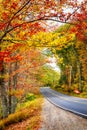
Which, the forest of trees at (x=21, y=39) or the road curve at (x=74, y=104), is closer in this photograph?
the forest of trees at (x=21, y=39)

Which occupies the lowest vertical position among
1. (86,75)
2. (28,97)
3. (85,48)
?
(28,97)

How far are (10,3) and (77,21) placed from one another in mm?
2542

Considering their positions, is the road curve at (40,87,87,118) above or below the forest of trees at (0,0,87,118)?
below

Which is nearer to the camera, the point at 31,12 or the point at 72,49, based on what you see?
the point at 31,12

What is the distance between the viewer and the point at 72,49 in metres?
55.9

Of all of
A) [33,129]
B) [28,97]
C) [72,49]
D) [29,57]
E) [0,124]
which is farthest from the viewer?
[72,49]

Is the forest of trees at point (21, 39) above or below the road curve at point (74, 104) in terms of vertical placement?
above

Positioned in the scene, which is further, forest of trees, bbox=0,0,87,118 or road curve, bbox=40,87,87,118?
road curve, bbox=40,87,87,118

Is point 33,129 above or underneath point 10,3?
underneath

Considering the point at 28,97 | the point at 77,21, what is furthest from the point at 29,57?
the point at 28,97

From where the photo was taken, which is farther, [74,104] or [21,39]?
[74,104]

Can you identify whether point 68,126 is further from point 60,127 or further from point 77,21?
point 77,21

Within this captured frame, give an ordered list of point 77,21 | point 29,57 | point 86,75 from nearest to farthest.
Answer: point 77,21, point 29,57, point 86,75

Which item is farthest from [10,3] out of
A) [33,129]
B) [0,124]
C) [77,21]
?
[0,124]
